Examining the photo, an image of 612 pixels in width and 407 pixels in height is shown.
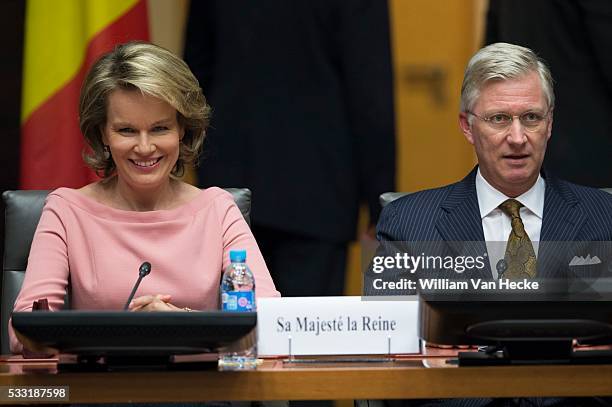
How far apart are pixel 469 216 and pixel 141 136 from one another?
85 cm

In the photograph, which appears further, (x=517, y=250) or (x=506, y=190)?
(x=506, y=190)

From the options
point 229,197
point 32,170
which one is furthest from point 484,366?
point 32,170

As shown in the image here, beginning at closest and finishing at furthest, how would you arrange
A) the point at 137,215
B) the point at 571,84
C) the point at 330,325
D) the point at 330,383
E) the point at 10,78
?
1. the point at 330,383
2. the point at 330,325
3. the point at 137,215
4. the point at 571,84
5. the point at 10,78

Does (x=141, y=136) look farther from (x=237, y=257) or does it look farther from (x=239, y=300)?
(x=239, y=300)

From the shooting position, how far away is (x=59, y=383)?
2.06 m

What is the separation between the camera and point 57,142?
4.02 meters

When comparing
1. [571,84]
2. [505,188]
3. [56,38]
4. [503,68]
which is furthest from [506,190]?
[56,38]

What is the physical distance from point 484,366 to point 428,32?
359cm

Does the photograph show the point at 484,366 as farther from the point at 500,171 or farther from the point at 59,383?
the point at 500,171

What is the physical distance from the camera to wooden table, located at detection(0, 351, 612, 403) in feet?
6.77

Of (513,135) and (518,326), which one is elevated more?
(513,135)

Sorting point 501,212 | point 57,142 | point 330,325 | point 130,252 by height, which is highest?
point 57,142

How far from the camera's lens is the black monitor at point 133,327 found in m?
1.97

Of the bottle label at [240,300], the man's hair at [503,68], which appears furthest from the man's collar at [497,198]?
the bottle label at [240,300]
